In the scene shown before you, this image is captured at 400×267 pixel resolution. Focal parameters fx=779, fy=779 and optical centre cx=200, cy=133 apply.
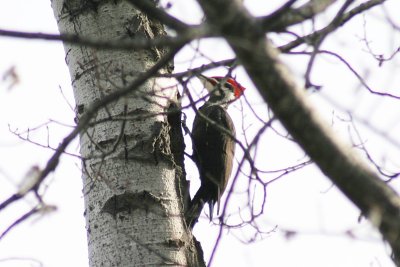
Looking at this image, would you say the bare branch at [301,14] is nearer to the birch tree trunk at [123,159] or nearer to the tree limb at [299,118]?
the tree limb at [299,118]

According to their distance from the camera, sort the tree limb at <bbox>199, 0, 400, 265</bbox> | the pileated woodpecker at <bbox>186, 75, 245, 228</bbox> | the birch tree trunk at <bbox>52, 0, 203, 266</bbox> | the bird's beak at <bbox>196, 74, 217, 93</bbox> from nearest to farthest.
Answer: the tree limb at <bbox>199, 0, 400, 265</bbox>, the birch tree trunk at <bbox>52, 0, 203, 266</bbox>, the bird's beak at <bbox>196, 74, 217, 93</bbox>, the pileated woodpecker at <bbox>186, 75, 245, 228</bbox>

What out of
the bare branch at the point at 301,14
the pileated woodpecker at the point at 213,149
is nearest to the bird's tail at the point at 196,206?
the pileated woodpecker at the point at 213,149

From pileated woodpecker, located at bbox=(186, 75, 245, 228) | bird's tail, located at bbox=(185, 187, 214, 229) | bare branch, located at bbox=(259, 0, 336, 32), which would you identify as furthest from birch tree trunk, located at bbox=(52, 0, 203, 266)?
pileated woodpecker, located at bbox=(186, 75, 245, 228)

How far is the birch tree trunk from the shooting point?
3.26 metres

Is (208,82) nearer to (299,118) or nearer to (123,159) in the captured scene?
(123,159)

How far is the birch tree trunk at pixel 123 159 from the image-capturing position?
3.26m

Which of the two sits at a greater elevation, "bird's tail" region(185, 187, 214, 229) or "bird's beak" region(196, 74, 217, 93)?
"bird's beak" region(196, 74, 217, 93)

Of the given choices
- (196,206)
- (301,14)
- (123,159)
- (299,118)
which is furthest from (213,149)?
(299,118)

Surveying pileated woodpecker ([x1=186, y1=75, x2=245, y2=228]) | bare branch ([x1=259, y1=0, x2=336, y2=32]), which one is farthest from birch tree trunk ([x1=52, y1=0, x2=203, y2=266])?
pileated woodpecker ([x1=186, y1=75, x2=245, y2=228])

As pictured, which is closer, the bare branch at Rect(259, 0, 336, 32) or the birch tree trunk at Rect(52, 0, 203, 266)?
the bare branch at Rect(259, 0, 336, 32)

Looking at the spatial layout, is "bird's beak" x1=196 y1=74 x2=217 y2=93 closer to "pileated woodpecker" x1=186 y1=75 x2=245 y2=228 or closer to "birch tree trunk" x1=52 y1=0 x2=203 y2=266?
"pileated woodpecker" x1=186 y1=75 x2=245 y2=228

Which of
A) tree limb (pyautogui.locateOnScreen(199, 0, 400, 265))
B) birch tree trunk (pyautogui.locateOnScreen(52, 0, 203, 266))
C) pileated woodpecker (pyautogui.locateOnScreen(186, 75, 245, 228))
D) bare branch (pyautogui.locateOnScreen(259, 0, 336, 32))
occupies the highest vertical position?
pileated woodpecker (pyautogui.locateOnScreen(186, 75, 245, 228))

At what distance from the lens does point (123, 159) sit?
3.40 metres

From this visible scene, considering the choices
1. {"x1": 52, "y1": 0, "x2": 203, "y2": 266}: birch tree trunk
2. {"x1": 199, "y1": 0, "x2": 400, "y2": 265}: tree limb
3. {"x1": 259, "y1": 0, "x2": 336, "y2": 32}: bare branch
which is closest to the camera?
{"x1": 199, "y1": 0, "x2": 400, "y2": 265}: tree limb
